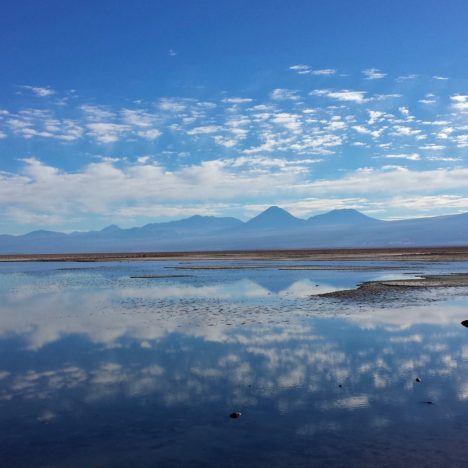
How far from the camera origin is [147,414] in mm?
10844

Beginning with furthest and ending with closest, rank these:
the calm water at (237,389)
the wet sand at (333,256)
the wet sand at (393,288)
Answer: the wet sand at (333,256) → the wet sand at (393,288) → the calm water at (237,389)

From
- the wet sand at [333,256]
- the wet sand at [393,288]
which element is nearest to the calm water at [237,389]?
the wet sand at [393,288]

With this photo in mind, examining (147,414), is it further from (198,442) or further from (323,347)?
(323,347)

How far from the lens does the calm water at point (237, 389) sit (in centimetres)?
898

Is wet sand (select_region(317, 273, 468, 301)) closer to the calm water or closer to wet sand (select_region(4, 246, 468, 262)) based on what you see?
the calm water

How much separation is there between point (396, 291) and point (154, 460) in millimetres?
27706

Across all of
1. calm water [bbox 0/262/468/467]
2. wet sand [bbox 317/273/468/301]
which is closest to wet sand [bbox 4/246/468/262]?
wet sand [bbox 317/273/468/301]

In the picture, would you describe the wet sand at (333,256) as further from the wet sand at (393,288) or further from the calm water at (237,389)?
the calm water at (237,389)

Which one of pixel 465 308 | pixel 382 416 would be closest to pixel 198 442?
pixel 382 416

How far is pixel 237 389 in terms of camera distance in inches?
492

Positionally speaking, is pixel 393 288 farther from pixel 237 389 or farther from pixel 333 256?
pixel 333 256

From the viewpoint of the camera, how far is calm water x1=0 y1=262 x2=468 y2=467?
898 cm

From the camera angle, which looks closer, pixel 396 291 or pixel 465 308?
pixel 465 308

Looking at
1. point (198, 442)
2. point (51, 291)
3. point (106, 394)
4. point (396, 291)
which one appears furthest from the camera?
point (51, 291)
